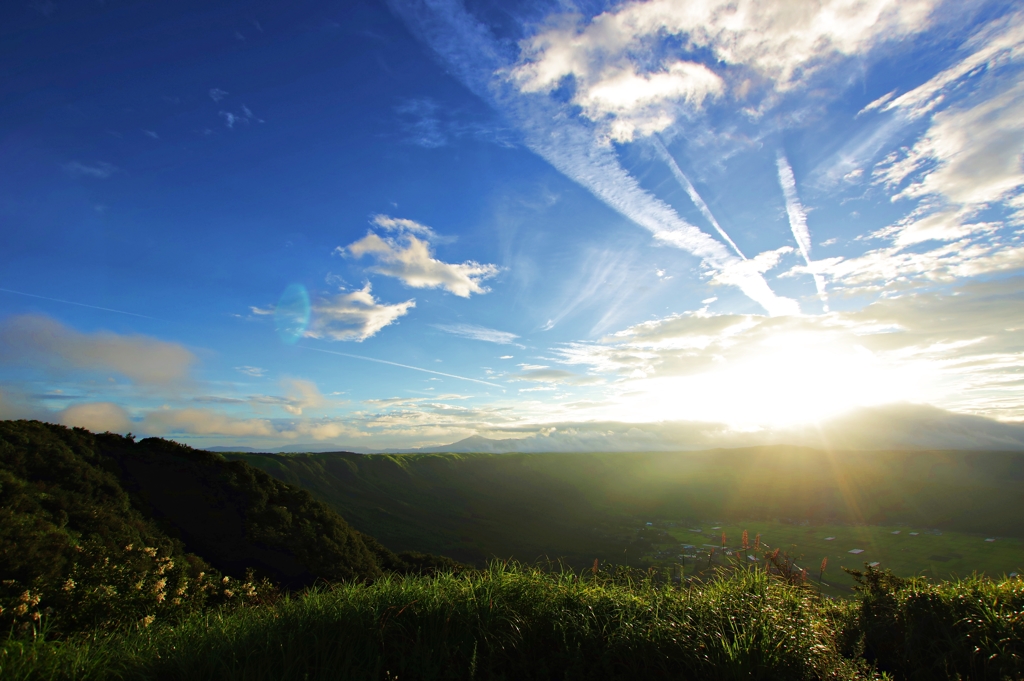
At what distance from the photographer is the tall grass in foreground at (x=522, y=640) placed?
425 cm

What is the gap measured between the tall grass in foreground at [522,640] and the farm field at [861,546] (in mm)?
66293

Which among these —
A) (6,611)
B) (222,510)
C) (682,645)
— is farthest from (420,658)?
(222,510)

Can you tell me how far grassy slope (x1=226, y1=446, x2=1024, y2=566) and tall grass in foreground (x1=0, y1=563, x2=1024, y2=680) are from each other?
262 feet

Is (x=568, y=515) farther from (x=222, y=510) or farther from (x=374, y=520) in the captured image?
(x=222, y=510)

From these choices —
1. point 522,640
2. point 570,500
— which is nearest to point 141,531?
point 522,640

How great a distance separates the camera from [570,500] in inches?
6437

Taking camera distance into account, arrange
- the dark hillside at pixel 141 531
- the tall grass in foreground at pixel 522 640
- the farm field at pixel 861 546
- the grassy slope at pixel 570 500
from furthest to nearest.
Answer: the grassy slope at pixel 570 500 → the farm field at pixel 861 546 → the dark hillside at pixel 141 531 → the tall grass in foreground at pixel 522 640

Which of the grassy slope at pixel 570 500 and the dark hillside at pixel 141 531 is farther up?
the dark hillside at pixel 141 531

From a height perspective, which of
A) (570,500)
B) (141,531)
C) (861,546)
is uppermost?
(141,531)

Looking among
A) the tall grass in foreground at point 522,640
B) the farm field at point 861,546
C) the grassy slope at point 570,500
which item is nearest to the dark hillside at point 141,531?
the tall grass in foreground at point 522,640

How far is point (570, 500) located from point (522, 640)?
16977 centimetres

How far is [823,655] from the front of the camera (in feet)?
15.3

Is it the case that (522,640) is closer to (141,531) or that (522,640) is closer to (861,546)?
(141,531)

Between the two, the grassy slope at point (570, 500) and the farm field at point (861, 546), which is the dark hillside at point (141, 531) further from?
the grassy slope at point (570, 500)
